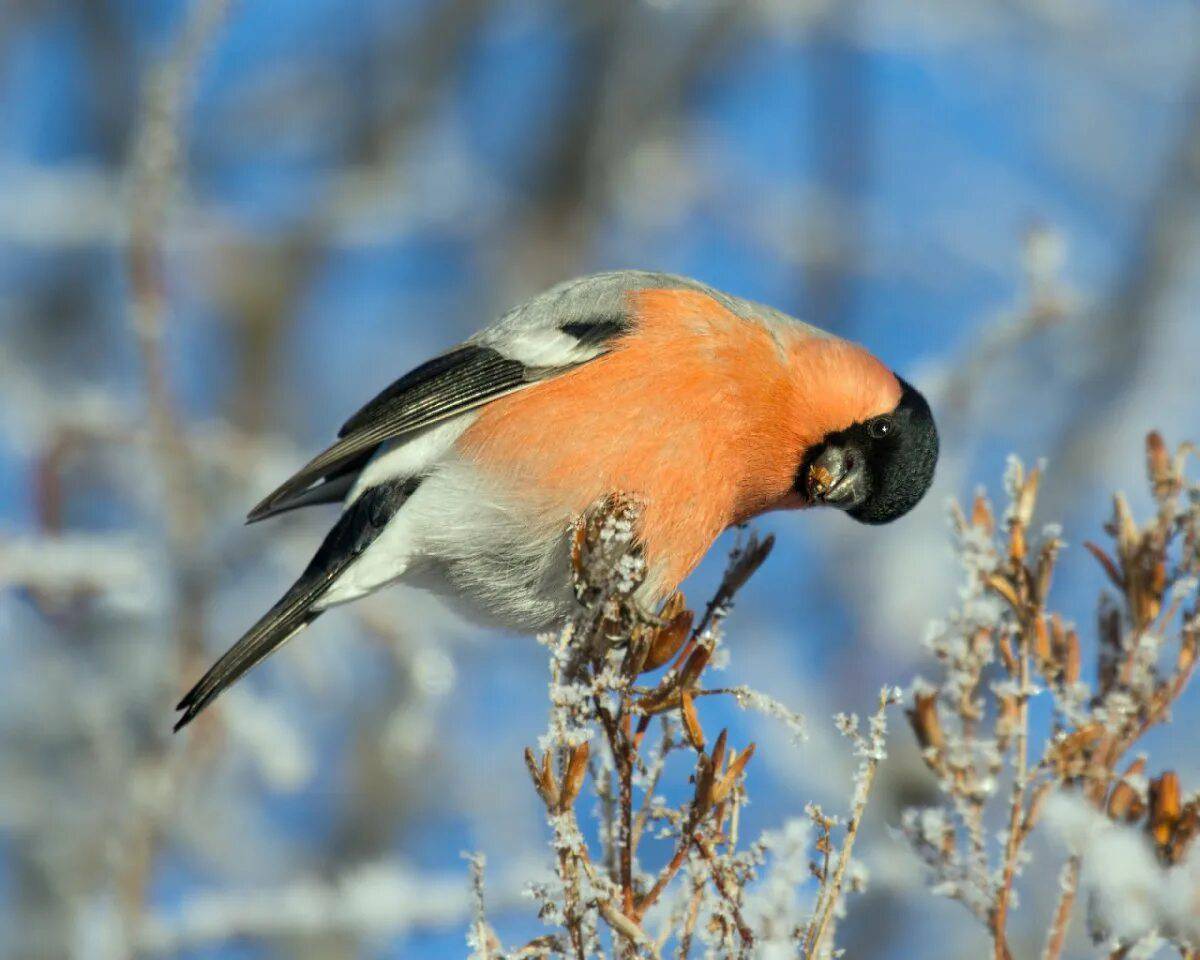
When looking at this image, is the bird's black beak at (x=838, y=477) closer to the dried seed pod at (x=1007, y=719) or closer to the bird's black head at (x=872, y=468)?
the bird's black head at (x=872, y=468)

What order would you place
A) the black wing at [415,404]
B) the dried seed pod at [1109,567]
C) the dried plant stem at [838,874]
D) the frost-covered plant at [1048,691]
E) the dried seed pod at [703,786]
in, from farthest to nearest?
the black wing at [415,404]
the dried seed pod at [1109,567]
the frost-covered plant at [1048,691]
the dried seed pod at [703,786]
the dried plant stem at [838,874]

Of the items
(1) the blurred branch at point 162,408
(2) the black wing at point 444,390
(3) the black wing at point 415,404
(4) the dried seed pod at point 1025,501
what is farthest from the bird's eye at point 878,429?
(1) the blurred branch at point 162,408

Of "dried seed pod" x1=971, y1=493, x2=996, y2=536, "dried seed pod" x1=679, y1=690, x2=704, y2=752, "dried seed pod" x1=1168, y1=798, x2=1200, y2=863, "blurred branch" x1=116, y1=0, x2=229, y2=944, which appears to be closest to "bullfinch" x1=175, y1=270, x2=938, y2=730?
"blurred branch" x1=116, y1=0, x2=229, y2=944

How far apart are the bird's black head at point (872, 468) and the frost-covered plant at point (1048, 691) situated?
81 cm

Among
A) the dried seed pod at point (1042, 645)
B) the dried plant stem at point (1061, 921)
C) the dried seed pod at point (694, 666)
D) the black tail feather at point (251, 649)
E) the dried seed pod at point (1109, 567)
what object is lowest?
the dried plant stem at point (1061, 921)

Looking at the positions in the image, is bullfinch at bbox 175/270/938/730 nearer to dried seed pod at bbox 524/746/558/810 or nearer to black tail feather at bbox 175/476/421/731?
black tail feather at bbox 175/476/421/731

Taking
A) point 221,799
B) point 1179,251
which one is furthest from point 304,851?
point 1179,251

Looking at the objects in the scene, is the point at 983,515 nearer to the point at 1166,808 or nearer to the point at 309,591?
the point at 1166,808

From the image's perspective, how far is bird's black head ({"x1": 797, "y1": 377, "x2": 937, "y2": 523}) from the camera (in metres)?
2.95

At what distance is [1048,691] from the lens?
2.03 meters

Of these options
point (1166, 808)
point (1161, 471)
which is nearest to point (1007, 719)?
point (1166, 808)

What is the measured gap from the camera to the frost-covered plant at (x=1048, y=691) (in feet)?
6.05

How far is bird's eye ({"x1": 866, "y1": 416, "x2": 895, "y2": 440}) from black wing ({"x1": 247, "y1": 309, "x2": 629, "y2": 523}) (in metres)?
0.59

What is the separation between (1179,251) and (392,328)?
180 inches
